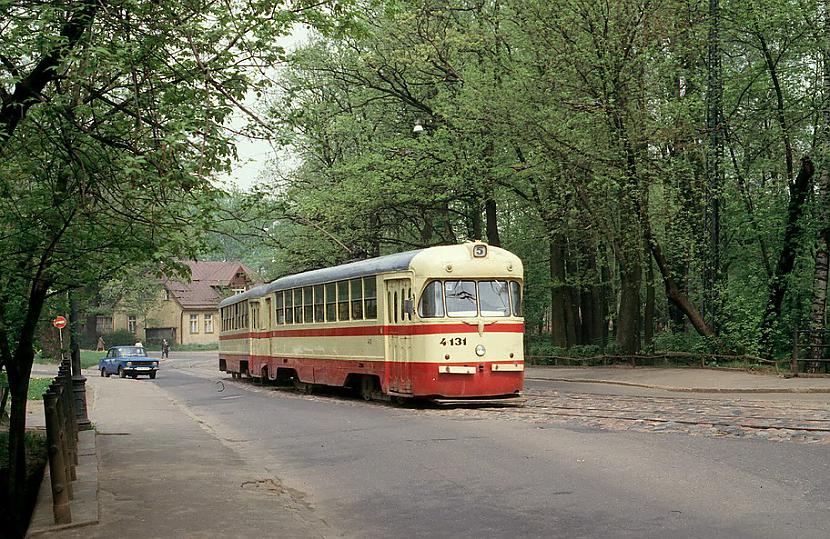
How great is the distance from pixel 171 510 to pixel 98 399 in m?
19.5

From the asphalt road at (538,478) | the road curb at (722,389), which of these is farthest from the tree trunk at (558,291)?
the asphalt road at (538,478)

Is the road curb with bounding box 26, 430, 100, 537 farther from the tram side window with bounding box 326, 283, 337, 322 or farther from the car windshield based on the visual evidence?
the car windshield

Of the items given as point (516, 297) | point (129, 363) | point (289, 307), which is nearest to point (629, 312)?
point (289, 307)

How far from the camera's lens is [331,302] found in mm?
24969

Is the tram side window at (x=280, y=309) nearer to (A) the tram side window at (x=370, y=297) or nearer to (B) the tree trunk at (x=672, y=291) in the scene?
(A) the tram side window at (x=370, y=297)

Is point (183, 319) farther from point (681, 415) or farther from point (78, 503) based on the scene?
point (78, 503)

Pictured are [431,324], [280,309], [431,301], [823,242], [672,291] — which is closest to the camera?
[431,324]

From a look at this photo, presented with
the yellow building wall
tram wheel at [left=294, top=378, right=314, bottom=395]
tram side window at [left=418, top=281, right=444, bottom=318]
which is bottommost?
tram wheel at [left=294, top=378, right=314, bottom=395]

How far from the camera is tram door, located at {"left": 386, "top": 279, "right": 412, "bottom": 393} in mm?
20656

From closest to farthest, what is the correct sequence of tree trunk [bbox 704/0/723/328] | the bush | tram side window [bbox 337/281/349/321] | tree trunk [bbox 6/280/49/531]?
tree trunk [bbox 6/280/49/531] < tram side window [bbox 337/281/349/321] < tree trunk [bbox 704/0/723/328] < the bush

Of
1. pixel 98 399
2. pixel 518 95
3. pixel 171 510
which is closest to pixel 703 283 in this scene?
pixel 518 95

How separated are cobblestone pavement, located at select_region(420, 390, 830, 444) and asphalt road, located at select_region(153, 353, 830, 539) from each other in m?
0.53

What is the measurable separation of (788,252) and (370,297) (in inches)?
567

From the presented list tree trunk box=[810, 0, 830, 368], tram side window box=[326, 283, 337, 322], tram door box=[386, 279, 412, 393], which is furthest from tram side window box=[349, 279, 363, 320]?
Answer: tree trunk box=[810, 0, 830, 368]
